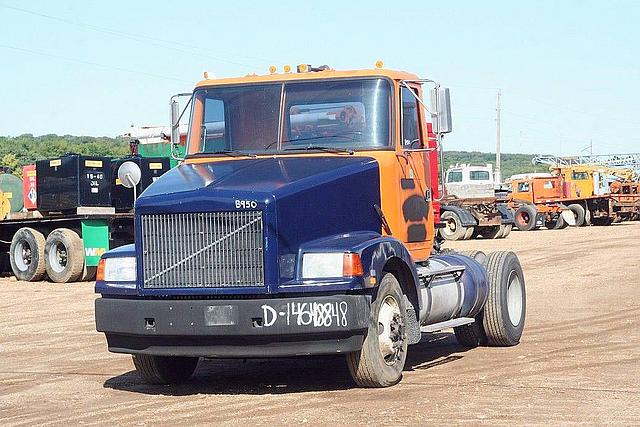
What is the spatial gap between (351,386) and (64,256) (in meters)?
14.6

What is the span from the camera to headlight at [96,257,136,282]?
8586mm

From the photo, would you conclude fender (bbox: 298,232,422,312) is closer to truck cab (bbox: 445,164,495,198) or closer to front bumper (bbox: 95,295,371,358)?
front bumper (bbox: 95,295,371,358)

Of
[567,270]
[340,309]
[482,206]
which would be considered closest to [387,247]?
[340,309]

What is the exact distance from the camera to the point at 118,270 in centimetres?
866

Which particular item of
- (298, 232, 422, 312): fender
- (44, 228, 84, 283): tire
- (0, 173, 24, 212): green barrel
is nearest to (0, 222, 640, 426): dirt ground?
(298, 232, 422, 312): fender

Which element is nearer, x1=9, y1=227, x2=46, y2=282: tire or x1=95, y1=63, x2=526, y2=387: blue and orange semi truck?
x1=95, y1=63, x2=526, y2=387: blue and orange semi truck

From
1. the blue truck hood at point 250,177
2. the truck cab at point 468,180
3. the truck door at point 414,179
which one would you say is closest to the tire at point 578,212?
the truck cab at point 468,180

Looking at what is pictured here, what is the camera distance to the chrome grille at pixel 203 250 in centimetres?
811

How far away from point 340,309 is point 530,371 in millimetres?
2178

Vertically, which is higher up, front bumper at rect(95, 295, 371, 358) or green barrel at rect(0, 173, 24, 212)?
green barrel at rect(0, 173, 24, 212)

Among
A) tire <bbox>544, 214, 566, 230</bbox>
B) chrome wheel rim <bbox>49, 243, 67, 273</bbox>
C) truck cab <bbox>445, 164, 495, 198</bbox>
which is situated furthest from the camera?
tire <bbox>544, 214, 566, 230</bbox>

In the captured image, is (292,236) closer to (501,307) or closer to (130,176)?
(501,307)

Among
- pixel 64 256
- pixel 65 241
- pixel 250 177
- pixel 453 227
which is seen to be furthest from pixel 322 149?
pixel 453 227

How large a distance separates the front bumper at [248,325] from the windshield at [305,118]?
1.77 meters
